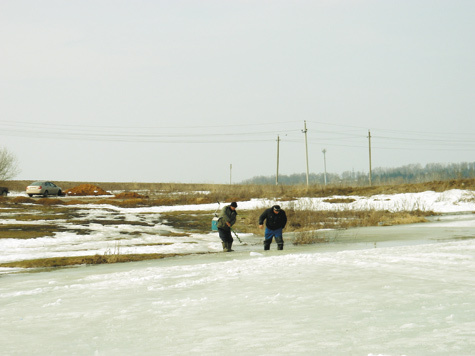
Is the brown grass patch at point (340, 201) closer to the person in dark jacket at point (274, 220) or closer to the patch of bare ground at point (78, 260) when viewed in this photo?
the person in dark jacket at point (274, 220)

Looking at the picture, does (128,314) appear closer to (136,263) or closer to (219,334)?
(219,334)

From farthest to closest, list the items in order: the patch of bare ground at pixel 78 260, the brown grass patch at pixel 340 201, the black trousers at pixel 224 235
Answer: the brown grass patch at pixel 340 201 → the black trousers at pixel 224 235 → the patch of bare ground at pixel 78 260

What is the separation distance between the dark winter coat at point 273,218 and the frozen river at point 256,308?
290 centimetres

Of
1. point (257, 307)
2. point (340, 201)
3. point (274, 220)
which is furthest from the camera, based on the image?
point (340, 201)

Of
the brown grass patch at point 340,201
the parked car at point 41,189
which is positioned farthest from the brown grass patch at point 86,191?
the brown grass patch at point 340,201

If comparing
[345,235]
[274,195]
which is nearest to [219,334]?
[345,235]

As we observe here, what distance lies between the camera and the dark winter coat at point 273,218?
17.3m

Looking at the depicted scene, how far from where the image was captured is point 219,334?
22.8 ft

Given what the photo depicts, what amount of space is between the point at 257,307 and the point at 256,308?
0.08m

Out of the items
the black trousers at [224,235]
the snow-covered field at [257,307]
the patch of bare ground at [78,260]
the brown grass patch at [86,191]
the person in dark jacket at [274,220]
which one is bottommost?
the patch of bare ground at [78,260]

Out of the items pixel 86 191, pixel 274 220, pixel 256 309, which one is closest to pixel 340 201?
pixel 274 220

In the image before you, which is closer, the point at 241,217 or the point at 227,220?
the point at 227,220

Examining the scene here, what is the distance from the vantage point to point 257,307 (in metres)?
8.51

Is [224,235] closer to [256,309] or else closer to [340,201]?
[256,309]
